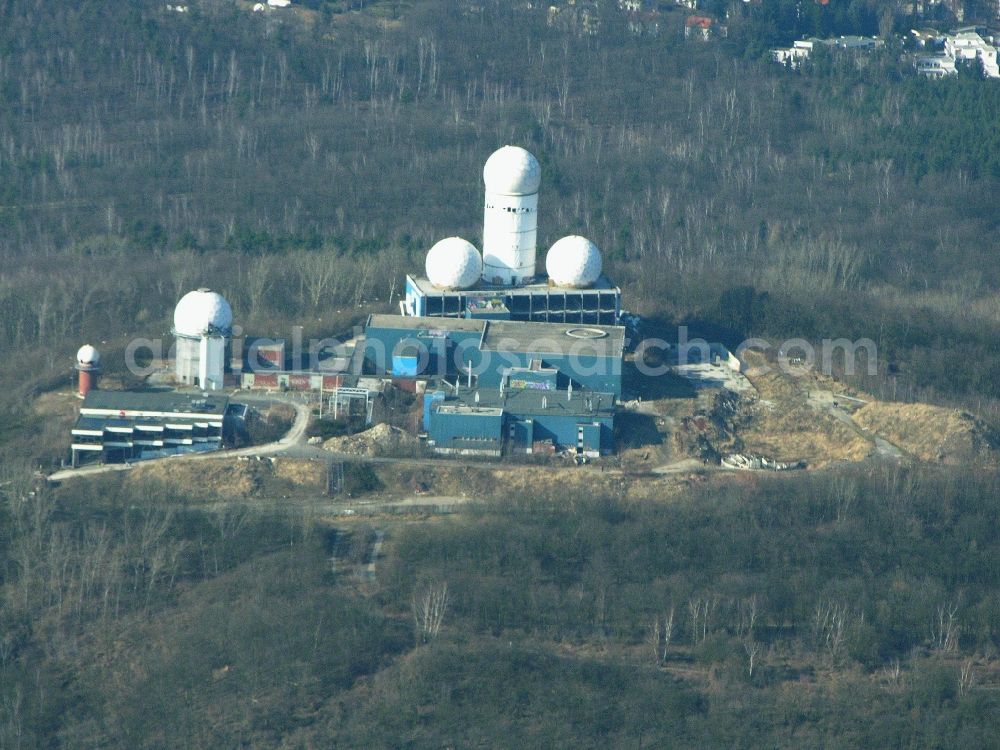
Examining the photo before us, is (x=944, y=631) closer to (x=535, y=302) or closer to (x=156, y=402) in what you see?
(x=535, y=302)

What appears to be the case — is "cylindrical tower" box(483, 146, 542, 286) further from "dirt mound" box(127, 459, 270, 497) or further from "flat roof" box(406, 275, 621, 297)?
"dirt mound" box(127, 459, 270, 497)

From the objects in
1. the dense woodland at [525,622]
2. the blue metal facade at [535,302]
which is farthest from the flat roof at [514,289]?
the dense woodland at [525,622]

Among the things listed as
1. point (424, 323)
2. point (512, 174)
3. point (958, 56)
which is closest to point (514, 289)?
point (512, 174)

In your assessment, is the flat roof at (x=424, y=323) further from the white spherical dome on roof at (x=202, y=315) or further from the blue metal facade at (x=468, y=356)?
the white spherical dome on roof at (x=202, y=315)

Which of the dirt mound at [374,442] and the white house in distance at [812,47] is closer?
the dirt mound at [374,442]

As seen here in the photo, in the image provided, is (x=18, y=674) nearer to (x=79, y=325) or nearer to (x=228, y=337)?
(x=228, y=337)

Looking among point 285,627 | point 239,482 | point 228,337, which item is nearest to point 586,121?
point 228,337

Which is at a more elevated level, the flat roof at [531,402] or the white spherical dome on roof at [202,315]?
the white spherical dome on roof at [202,315]
